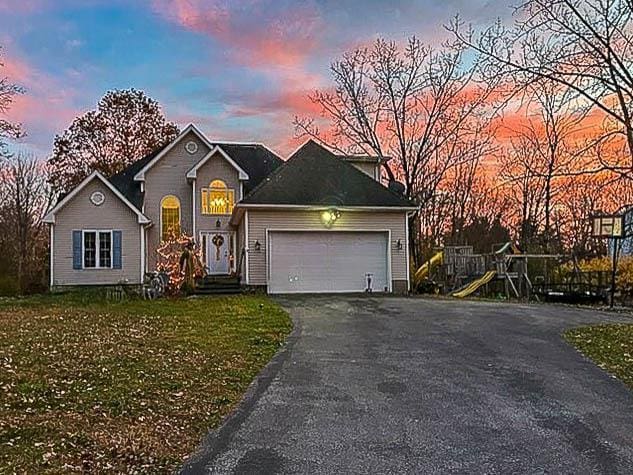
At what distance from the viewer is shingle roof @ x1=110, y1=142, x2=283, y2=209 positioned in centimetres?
2408

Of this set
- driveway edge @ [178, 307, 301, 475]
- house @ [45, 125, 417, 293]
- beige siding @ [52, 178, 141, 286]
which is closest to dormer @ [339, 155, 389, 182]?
house @ [45, 125, 417, 293]

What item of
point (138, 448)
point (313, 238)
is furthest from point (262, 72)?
point (138, 448)

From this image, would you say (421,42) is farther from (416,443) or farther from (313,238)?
(416,443)

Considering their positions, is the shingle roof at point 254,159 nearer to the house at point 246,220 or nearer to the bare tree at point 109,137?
the house at point 246,220

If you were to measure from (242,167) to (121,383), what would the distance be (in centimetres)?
1967

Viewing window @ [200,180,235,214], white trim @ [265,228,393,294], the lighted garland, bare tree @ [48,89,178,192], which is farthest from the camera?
bare tree @ [48,89,178,192]

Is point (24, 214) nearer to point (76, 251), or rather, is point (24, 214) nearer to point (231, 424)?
point (76, 251)

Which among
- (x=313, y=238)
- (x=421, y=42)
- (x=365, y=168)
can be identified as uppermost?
(x=421, y=42)

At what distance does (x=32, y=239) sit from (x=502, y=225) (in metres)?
26.2

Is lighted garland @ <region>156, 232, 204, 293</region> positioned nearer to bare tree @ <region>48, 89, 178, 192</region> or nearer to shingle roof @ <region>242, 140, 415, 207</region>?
shingle roof @ <region>242, 140, 415, 207</region>

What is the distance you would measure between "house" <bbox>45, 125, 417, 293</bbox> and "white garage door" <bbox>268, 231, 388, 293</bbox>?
33mm

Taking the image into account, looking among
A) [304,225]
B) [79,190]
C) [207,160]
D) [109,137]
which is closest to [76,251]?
[79,190]

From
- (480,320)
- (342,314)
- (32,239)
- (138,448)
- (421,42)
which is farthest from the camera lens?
(32,239)

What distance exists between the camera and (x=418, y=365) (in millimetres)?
7871
